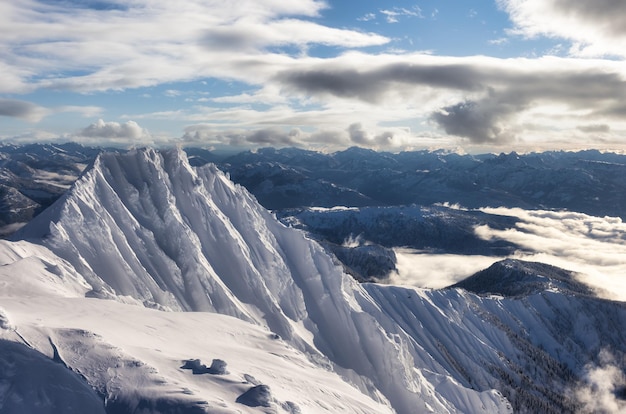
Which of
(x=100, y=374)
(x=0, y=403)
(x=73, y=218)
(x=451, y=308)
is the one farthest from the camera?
(x=451, y=308)

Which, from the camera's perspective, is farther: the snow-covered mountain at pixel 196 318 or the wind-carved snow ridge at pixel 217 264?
the wind-carved snow ridge at pixel 217 264

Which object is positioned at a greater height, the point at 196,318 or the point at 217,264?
the point at 196,318

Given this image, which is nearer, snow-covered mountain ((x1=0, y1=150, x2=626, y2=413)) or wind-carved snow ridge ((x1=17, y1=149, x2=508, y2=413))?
snow-covered mountain ((x1=0, y1=150, x2=626, y2=413))

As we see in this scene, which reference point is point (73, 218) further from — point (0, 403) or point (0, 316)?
point (0, 403)

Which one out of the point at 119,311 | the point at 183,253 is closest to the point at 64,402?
the point at 119,311

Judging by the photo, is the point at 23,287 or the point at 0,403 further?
the point at 23,287
